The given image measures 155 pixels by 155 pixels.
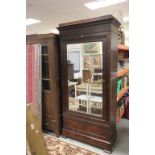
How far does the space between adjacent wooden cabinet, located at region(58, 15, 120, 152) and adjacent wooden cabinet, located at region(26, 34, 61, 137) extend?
0.44ft

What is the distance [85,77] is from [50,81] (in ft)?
2.27

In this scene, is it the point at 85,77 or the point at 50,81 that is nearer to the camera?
the point at 85,77

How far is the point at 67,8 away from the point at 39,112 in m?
2.89

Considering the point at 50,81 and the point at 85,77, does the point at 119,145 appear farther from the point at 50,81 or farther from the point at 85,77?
the point at 50,81

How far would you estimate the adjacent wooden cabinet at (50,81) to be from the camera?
2.82 metres

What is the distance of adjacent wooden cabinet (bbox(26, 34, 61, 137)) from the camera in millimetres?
2822

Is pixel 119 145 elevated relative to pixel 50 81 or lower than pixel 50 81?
lower

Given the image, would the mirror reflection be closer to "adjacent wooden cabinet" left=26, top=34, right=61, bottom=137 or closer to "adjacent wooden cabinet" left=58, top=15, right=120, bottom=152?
"adjacent wooden cabinet" left=58, top=15, right=120, bottom=152

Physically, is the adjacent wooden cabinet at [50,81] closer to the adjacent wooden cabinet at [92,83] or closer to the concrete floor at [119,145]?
the adjacent wooden cabinet at [92,83]

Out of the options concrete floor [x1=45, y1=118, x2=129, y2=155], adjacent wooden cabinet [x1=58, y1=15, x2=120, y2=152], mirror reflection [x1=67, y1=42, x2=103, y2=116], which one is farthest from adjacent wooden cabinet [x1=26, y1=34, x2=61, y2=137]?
concrete floor [x1=45, y1=118, x2=129, y2=155]

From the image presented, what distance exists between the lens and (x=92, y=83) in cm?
256

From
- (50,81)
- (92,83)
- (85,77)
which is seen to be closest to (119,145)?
(92,83)
